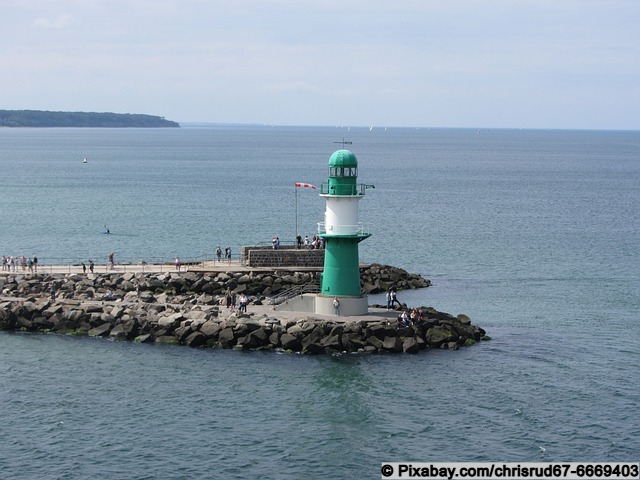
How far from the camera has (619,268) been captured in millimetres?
56188

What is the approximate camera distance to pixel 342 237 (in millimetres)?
38250

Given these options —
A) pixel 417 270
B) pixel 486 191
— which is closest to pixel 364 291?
pixel 417 270

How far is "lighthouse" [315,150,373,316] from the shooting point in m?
38.3

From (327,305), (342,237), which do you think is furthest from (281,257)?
(342,237)

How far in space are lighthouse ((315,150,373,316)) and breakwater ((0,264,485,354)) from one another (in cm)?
73

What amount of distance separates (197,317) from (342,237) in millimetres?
6000

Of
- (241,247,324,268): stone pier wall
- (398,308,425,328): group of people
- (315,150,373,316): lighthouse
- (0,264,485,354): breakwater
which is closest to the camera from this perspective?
(0,264,485,354): breakwater

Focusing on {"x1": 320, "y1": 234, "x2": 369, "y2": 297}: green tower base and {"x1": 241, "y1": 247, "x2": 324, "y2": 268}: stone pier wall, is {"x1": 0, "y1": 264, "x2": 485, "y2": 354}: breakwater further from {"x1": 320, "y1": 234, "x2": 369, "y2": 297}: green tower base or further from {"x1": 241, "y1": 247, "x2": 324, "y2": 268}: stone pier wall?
{"x1": 241, "y1": 247, "x2": 324, "y2": 268}: stone pier wall

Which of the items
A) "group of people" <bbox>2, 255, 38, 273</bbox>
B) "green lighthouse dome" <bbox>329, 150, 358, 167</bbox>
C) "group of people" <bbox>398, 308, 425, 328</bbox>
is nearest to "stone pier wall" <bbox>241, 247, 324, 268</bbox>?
"group of people" <bbox>2, 255, 38, 273</bbox>

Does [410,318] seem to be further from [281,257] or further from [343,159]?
[281,257]

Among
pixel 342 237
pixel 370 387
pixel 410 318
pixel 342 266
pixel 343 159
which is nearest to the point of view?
pixel 370 387

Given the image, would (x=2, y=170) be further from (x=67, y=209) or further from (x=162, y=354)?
(x=162, y=354)

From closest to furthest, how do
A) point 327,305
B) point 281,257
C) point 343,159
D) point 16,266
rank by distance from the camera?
1. point 343,159
2. point 327,305
3. point 16,266
4. point 281,257

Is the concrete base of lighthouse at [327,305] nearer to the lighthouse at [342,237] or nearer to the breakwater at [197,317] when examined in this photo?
the lighthouse at [342,237]
